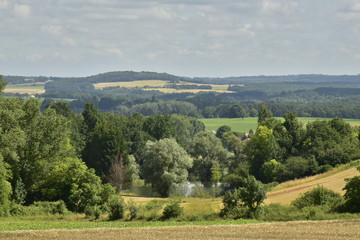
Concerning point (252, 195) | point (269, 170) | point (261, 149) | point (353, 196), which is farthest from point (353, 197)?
point (261, 149)

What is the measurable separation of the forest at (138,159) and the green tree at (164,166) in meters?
0.15

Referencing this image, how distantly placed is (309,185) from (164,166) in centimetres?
2879

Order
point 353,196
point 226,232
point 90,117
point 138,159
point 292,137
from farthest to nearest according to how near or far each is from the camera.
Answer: point 90,117 < point 138,159 < point 292,137 < point 353,196 < point 226,232

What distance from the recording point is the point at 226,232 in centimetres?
4197

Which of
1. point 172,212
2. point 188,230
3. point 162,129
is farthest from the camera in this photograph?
point 162,129

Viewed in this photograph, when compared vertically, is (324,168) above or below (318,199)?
below

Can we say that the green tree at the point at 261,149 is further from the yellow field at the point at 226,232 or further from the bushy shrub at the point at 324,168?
the yellow field at the point at 226,232

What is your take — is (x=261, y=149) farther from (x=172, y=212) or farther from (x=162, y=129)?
(x=172, y=212)

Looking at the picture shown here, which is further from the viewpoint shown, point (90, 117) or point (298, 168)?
point (90, 117)

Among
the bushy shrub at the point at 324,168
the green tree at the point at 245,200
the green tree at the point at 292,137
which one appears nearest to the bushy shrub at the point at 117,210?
the green tree at the point at 245,200

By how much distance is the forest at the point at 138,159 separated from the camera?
63.4m

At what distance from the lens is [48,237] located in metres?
40.8

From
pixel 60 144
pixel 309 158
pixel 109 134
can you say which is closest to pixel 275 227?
pixel 60 144

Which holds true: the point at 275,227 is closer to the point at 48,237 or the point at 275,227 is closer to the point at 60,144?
the point at 48,237
